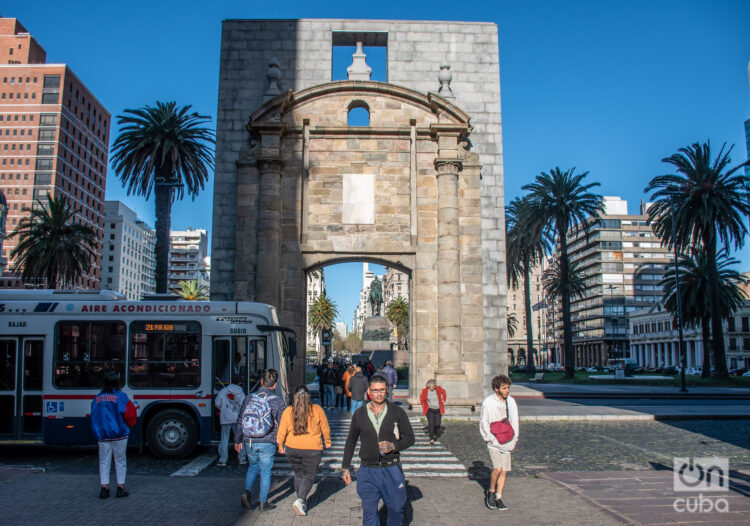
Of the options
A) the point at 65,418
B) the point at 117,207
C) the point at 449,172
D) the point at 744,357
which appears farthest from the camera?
the point at 117,207

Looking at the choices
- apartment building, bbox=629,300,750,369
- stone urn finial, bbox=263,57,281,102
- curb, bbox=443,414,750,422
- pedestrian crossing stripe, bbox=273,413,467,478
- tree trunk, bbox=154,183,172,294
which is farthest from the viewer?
A: apartment building, bbox=629,300,750,369

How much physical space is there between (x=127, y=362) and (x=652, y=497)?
1030 centimetres

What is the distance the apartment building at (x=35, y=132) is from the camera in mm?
95500

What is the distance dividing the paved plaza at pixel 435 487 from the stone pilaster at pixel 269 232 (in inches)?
319

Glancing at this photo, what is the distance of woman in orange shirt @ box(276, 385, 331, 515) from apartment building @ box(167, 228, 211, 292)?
174m

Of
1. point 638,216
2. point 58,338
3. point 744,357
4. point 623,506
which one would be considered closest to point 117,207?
point 638,216

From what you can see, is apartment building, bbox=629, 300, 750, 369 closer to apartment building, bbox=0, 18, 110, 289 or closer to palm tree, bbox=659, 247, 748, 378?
palm tree, bbox=659, 247, 748, 378

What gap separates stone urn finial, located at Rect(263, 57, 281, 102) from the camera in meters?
23.0

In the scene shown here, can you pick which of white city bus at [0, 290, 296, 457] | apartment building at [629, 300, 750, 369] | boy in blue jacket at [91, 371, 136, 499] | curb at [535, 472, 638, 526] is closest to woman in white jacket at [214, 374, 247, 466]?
white city bus at [0, 290, 296, 457]

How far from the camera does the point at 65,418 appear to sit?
12602mm

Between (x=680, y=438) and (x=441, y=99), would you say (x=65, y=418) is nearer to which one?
(x=680, y=438)

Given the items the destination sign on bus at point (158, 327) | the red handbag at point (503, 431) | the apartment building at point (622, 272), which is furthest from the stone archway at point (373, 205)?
the apartment building at point (622, 272)

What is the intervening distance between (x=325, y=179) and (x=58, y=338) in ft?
39.4

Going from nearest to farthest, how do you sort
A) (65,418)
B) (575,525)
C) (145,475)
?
(575,525)
(145,475)
(65,418)
